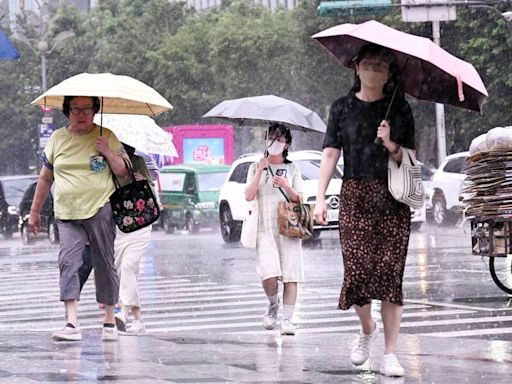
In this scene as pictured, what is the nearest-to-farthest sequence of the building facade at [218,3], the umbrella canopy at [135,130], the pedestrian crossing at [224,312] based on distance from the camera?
the pedestrian crossing at [224,312]
the umbrella canopy at [135,130]
the building facade at [218,3]

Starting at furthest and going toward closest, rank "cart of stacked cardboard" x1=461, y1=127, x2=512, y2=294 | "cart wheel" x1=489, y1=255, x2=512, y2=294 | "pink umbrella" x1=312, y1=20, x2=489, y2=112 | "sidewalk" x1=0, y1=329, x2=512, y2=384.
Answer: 1. "cart wheel" x1=489, y1=255, x2=512, y2=294
2. "cart of stacked cardboard" x1=461, y1=127, x2=512, y2=294
3. "pink umbrella" x1=312, y1=20, x2=489, y2=112
4. "sidewalk" x1=0, y1=329, x2=512, y2=384

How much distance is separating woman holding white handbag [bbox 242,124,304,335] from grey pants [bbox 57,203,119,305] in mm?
1563

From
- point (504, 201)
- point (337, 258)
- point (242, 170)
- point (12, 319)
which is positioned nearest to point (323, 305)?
A: point (504, 201)

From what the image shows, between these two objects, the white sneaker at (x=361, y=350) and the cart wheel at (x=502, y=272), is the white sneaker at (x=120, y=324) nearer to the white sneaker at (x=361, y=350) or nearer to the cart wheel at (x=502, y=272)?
the white sneaker at (x=361, y=350)

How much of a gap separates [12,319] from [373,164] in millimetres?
6545

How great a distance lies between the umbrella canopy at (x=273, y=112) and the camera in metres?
12.0

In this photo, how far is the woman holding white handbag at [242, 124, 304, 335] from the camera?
437 inches

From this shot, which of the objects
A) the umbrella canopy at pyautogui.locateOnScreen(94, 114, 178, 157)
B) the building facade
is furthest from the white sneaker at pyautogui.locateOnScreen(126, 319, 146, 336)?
the building facade

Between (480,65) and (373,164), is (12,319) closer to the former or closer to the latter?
(373,164)

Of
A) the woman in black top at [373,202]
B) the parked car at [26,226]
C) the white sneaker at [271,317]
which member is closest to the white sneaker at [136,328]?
the white sneaker at [271,317]

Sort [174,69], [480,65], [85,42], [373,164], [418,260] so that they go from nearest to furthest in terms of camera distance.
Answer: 1. [373,164]
2. [418,260]
3. [480,65]
4. [174,69]
5. [85,42]

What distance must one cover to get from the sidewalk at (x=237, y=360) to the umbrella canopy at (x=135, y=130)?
6.85 feet

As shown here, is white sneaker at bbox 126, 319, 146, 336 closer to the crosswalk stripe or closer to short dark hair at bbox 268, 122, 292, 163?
the crosswalk stripe

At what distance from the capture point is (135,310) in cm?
1161
